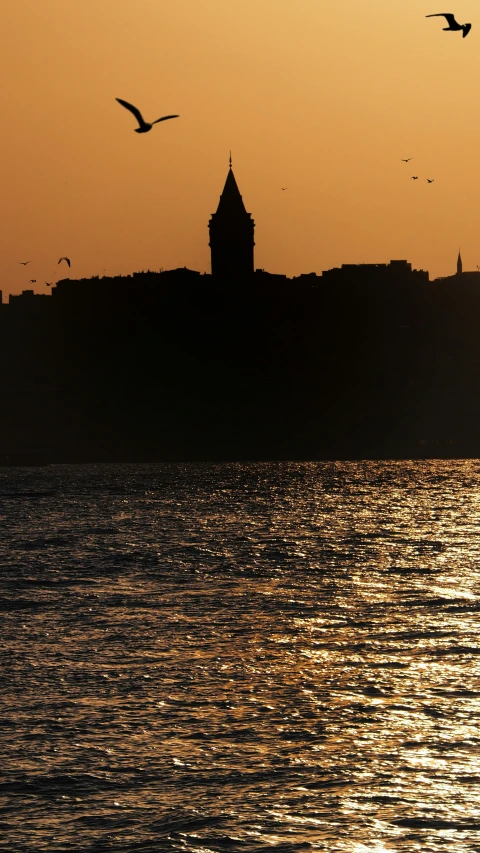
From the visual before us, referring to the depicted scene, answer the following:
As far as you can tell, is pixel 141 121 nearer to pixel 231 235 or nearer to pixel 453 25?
pixel 453 25

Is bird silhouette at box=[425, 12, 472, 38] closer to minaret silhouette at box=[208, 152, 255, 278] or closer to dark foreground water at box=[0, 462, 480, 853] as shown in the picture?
dark foreground water at box=[0, 462, 480, 853]

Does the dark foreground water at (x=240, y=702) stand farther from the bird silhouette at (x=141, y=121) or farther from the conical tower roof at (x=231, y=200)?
the conical tower roof at (x=231, y=200)

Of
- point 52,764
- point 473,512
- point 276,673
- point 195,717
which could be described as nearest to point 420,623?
point 276,673

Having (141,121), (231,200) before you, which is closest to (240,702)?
(141,121)

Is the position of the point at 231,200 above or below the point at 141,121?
above

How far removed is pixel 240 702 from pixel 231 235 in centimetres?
15160

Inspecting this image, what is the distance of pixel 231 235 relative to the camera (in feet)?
567

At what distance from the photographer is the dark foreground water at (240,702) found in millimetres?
17453

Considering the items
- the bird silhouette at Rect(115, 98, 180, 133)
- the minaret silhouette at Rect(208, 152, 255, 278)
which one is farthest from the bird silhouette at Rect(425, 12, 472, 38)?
the minaret silhouette at Rect(208, 152, 255, 278)

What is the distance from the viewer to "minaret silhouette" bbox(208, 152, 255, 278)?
17175 centimetres

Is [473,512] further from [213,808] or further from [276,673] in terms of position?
[213,808]

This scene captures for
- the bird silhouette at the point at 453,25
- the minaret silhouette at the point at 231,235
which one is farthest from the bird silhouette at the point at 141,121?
the minaret silhouette at the point at 231,235

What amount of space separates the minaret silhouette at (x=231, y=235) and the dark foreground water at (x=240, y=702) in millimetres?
120641

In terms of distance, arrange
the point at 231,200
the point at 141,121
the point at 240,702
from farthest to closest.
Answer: the point at 231,200, the point at 240,702, the point at 141,121
